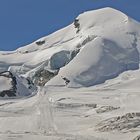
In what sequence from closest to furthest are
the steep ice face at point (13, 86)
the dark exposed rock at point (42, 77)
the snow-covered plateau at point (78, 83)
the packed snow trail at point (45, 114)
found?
the snow-covered plateau at point (78, 83) → the packed snow trail at point (45, 114) → the steep ice face at point (13, 86) → the dark exposed rock at point (42, 77)

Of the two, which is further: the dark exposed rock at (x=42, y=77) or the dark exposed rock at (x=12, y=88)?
the dark exposed rock at (x=42, y=77)

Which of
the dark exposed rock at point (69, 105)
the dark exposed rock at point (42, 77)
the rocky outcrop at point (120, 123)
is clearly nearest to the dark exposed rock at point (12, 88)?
the dark exposed rock at point (42, 77)

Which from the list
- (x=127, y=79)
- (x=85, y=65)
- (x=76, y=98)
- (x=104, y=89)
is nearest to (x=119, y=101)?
(x=76, y=98)

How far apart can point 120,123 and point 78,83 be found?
43.9 meters

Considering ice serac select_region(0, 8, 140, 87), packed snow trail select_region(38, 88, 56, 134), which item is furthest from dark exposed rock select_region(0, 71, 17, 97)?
ice serac select_region(0, 8, 140, 87)

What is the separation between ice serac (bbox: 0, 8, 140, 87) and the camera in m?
110

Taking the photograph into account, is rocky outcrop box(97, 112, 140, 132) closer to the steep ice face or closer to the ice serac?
the steep ice face

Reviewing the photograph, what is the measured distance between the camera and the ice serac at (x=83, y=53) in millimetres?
110312

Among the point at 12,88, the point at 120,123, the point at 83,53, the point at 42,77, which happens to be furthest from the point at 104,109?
the point at 83,53

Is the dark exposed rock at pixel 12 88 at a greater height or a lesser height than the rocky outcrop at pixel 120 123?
greater

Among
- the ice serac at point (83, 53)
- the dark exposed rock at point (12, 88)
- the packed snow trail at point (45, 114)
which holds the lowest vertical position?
the packed snow trail at point (45, 114)

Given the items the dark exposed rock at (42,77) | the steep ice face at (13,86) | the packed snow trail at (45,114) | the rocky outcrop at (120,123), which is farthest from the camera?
the dark exposed rock at (42,77)

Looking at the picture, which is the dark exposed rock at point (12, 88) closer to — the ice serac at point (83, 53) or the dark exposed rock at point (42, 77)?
the ice serac at point (83, 53)

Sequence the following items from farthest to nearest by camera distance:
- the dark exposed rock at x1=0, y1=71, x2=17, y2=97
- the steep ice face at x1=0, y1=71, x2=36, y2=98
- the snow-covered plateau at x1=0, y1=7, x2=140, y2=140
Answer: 1. the steep ice face at x1=0, y1=71, x2=36, y2=98
2. the dark exposed rock at x1=0, y1=71, x2=17, y2=97
3. the snow-covered plateau at x1=0, y1=7, x2=140, y2=140
